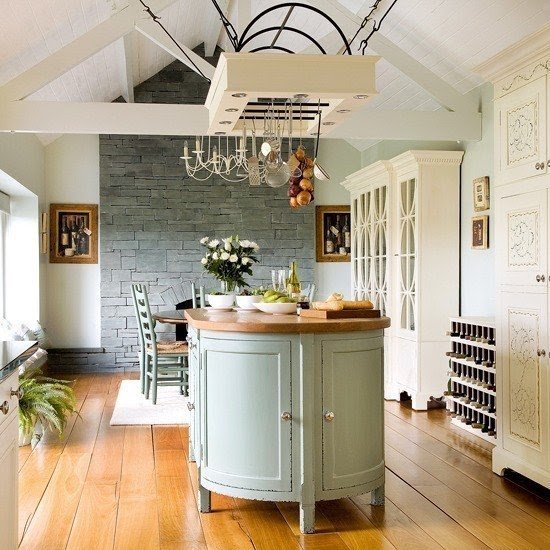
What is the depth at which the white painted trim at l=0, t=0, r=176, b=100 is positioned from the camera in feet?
18.5

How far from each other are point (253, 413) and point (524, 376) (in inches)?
60.9

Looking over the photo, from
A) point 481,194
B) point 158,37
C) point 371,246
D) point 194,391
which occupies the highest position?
point 158,37

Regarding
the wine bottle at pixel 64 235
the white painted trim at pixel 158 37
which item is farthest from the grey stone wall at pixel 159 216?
the white painted trim at pixel 158 37

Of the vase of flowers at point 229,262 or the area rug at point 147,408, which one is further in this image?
the area rug at point 147,408

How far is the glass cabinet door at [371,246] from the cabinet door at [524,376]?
2.70 metres

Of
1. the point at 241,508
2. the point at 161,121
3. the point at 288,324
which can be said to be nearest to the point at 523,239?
the point at 288,324

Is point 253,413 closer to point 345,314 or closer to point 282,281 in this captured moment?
point 345,314

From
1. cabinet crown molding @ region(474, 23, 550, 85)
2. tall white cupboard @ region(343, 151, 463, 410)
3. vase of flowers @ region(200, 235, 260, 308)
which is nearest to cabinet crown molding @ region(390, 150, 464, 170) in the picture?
tall white cupboard @ region(343, 151, 463, 410)

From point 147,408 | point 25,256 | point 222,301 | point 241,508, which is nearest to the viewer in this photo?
point 241,508

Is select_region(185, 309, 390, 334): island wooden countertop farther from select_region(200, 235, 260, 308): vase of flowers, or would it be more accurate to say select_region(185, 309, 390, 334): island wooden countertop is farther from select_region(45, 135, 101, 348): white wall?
select_region(45, 135, 101, 348): white wall

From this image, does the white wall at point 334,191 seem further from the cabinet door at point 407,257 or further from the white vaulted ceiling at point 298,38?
the cabinet door at point 407,257

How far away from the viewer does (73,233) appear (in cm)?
871

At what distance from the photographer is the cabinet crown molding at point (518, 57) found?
369 cm

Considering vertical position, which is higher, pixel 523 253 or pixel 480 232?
pixel 480 232
